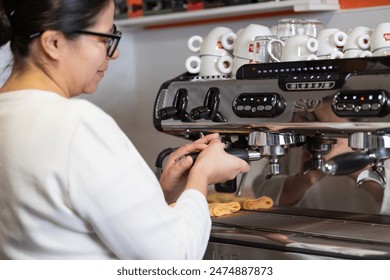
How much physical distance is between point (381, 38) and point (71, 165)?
69 cm

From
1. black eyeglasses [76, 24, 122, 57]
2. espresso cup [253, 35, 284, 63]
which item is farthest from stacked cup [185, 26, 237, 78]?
black eyeglasses [76, 24, 122, 57]

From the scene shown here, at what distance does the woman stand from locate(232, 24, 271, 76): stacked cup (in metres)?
0.46

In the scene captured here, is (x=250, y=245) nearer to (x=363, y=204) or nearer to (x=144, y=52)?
(x=363, y=204)

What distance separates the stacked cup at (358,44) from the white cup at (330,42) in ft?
0.05

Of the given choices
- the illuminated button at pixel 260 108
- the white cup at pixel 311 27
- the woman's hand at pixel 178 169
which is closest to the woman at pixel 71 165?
the woman's hand at pixel 178 169

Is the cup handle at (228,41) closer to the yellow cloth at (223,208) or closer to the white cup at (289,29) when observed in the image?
the white cup at (289,29)

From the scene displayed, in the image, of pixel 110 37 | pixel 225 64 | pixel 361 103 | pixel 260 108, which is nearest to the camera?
pixel 110 37

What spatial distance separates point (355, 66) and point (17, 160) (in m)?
0.61

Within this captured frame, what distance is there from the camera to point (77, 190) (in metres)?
0.94

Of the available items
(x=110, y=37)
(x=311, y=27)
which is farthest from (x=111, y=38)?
(x=311, y=27)

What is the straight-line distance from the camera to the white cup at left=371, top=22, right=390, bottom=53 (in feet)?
4.38

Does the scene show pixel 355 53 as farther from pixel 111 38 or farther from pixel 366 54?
pixel 111 38

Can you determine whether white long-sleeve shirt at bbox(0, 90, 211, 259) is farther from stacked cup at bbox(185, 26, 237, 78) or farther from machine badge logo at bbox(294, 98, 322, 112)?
stacked cup at bbox(185, 26, 237, 78)

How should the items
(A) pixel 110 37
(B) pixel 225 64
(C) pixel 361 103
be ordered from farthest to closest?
(B) pixel 225 64
(C) pixel 361 103
(A) pixel 110 37
